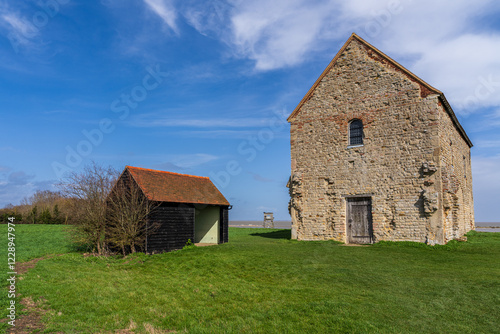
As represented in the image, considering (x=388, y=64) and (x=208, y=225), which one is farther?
(x=208, y=225)

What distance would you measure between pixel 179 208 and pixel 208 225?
172 inches

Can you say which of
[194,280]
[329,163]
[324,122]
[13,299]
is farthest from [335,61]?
[13,299]

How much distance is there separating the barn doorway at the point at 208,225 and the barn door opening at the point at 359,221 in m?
8.02

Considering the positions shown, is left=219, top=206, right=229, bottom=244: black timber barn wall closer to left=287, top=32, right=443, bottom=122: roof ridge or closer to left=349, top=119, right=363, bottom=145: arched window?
left=287, top=32, right=443, bottom=122: roof ridge

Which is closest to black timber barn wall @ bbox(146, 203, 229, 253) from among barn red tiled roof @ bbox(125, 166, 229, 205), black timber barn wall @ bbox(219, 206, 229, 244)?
barn red tiled roof @ bbox(125, 166, 229, 205)

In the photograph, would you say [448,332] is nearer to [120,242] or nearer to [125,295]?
[125,295]

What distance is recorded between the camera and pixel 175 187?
19.1 meters

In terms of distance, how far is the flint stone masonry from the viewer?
17.0m

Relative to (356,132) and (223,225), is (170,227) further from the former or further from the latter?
(356,132)

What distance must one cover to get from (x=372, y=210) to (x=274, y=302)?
12222 mm

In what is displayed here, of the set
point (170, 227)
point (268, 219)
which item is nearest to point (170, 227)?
point (170, 227)

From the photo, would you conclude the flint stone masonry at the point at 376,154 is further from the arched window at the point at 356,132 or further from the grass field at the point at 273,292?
the grass field at the point at 273,292

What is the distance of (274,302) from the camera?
7754 mm

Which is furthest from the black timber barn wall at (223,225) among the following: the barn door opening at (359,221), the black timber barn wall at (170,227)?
the barn door opening at (359,221)
